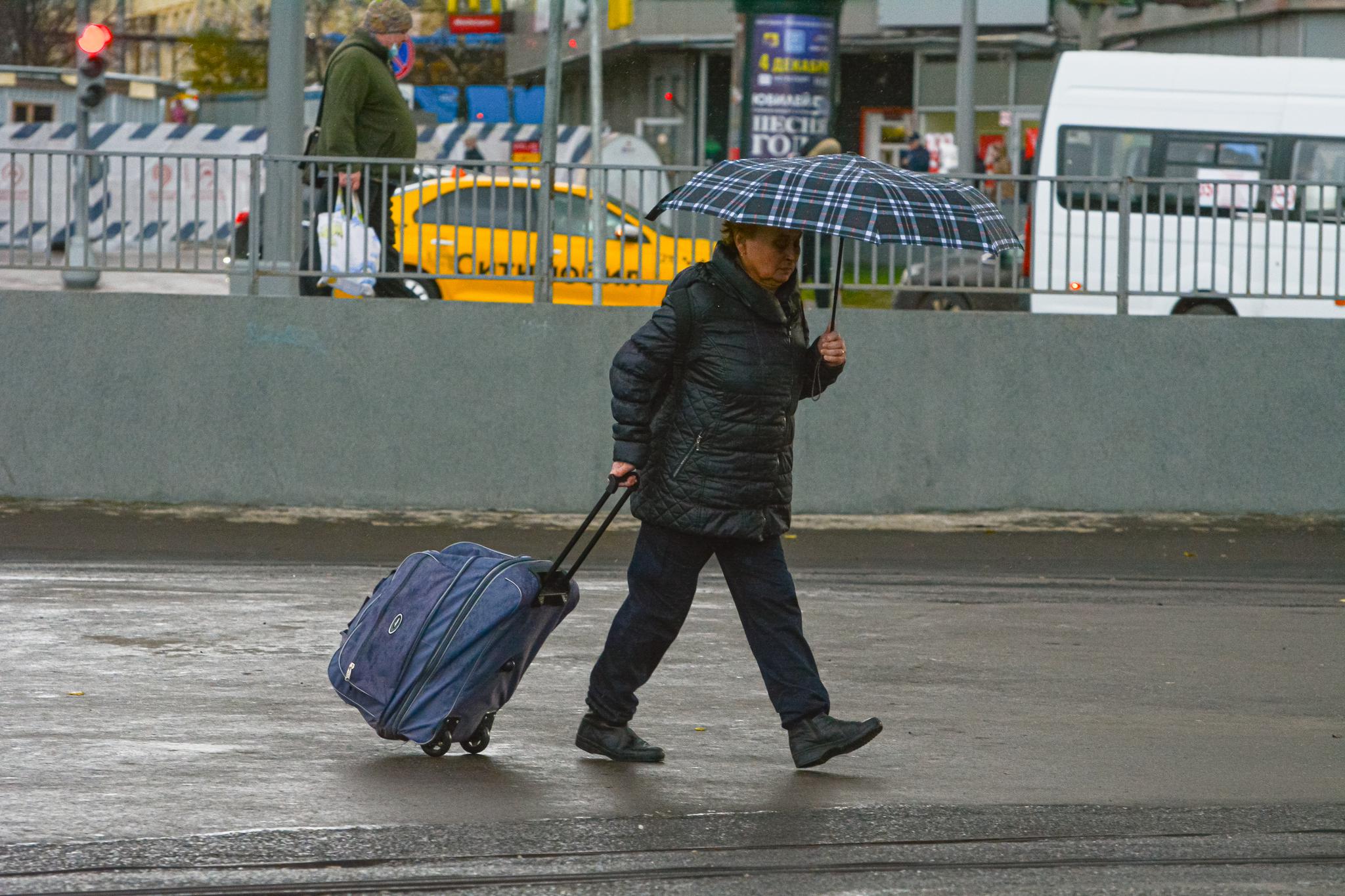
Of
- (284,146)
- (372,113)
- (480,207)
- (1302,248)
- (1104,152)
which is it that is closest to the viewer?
(480,207)

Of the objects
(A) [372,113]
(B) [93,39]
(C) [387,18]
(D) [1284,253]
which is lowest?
(D) [1284,253]

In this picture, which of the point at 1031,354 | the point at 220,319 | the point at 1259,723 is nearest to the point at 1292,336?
the point at 1031,354

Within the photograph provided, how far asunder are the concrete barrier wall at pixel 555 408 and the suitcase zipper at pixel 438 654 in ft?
17.0

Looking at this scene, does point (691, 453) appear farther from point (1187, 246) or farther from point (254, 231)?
point (1187, 246)

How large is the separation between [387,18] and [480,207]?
134 cm

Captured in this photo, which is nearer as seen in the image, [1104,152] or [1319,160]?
[1319,160]

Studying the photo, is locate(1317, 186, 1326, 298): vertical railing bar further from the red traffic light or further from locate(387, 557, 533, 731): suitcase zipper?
the red traffic light

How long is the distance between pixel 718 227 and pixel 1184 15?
945 inches

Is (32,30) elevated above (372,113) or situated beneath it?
elevated above

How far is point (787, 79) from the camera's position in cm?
1828

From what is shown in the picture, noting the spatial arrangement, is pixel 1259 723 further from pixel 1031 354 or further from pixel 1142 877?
pixel 1031 354

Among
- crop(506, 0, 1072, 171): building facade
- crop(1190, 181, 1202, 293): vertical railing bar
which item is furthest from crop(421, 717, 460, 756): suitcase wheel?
crop(506, 0, 1072, 171): building facade

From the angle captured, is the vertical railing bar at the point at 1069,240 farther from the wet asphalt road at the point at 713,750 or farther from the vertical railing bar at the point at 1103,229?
the wet asphalt road at the point at 713,750

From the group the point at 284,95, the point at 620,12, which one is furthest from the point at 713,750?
the point at 620,12
